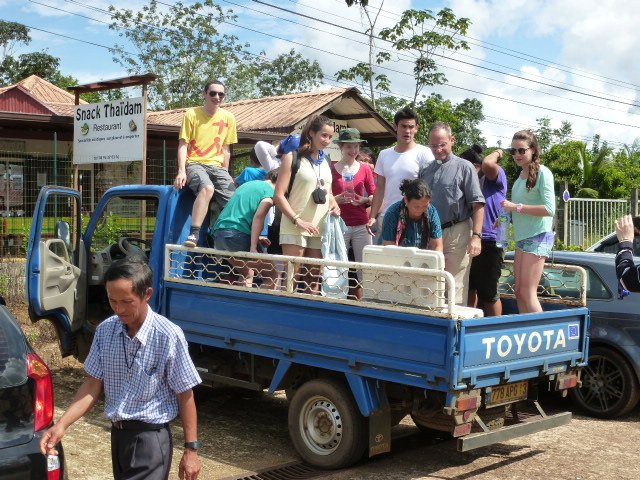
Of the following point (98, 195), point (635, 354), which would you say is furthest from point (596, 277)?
point (98, 195)

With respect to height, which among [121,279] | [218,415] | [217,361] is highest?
[121,279]

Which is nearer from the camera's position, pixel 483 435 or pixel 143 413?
pixel 143 413

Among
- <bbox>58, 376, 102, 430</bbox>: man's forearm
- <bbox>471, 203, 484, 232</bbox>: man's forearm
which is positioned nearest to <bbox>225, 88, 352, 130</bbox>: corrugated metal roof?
<bbox>471, 203, 484, 232</bbox>: man's forearm

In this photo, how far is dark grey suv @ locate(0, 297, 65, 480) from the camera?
3586mm

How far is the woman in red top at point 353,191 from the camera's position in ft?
24.2

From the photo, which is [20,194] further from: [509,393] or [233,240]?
[509,393]

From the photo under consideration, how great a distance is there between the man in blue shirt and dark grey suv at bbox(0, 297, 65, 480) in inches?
4.3

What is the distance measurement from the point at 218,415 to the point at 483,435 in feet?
9.03

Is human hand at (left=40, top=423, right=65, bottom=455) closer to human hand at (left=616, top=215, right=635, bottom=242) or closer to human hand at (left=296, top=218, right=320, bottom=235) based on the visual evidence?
human hand at (left=616, top=215, right=635, bottom=242)

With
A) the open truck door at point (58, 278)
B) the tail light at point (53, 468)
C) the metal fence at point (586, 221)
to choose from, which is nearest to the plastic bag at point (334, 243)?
the open truck door at point (58, 278)

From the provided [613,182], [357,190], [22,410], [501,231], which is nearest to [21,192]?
[357,190]

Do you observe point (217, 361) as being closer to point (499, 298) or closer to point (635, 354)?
point (499, 298)

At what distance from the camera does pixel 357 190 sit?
756cm

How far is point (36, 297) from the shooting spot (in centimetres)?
696
